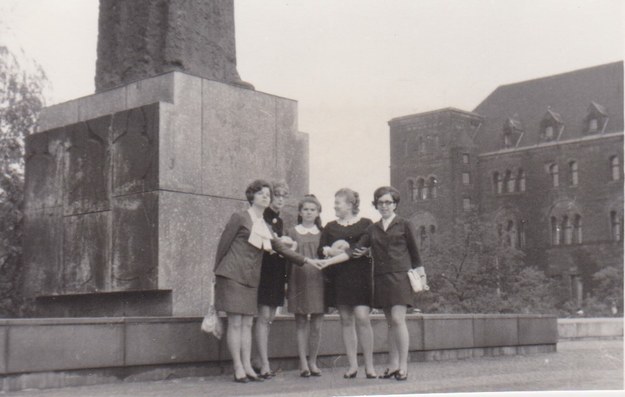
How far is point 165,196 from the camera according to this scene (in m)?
7.94

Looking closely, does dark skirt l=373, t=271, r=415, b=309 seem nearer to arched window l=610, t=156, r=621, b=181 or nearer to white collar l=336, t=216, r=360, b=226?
white collar l=336, t=216, r=360, b=226

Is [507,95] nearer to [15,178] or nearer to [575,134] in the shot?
[575,134]

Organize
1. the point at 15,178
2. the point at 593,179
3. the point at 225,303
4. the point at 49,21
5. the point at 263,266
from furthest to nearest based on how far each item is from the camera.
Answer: the point at 593,179
the point at 15,178
the point at 49,21
the point at 263,266
the point at 225,303

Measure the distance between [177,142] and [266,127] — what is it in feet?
3.89

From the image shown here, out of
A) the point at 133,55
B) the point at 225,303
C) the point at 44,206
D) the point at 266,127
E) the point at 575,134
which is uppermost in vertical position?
the point at 575,134

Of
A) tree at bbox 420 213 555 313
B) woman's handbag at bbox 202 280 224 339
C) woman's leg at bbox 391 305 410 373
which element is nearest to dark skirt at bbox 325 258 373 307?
woman's leg at bbox 391 305 410 373

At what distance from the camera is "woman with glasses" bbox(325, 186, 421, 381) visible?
7312 mm

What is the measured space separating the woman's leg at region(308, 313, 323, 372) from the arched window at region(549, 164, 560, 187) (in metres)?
47.3

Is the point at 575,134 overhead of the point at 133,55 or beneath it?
overhead

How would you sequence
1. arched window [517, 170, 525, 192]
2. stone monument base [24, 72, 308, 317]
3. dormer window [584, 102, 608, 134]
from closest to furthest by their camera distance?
1. stone monument base [24, 72, 308, 317]
2. dormer window [584, 102, 608, 134]
3. arched window [517, 170, 525, 192]

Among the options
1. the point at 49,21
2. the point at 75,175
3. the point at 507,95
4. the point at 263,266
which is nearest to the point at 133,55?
the point at 75,175

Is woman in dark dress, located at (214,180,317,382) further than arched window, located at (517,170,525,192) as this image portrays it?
No

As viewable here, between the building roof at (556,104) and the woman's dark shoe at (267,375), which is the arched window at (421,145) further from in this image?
the woman's dark shoe at (267,375)

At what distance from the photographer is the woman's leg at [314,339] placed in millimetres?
7512
